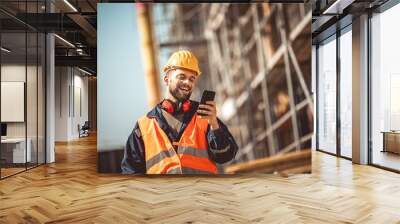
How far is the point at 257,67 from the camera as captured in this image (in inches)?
261

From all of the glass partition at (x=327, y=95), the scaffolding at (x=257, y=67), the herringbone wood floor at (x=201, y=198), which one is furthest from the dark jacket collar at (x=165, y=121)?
the glass partition at (x=327, y=95)

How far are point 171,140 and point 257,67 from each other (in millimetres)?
1984

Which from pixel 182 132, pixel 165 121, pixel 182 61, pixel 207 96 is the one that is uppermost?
pixel 182 61

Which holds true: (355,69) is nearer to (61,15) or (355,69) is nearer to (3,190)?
(61,15)

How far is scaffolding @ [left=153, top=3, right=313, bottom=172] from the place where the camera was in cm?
662

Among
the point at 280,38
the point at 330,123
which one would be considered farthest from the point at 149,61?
the point at 330,123

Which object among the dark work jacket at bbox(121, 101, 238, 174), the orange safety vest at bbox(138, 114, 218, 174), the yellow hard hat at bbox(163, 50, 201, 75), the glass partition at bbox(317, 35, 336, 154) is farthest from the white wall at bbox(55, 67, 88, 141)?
the yellow hard hat at bbox(163, 50, 201, 75)

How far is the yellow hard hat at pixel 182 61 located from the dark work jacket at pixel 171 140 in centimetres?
63

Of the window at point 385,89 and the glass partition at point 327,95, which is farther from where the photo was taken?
the glass partition at point 327,95

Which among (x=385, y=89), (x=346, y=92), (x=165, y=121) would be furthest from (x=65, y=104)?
(x=385, y=89)

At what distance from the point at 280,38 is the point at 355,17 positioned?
102 inches

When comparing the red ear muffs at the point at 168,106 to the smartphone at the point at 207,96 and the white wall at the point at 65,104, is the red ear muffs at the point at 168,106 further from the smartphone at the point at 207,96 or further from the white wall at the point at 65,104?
the white wall at the point at 65,104

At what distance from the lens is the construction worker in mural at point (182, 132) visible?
6574mm

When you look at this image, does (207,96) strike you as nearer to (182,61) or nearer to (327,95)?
(182,61)
